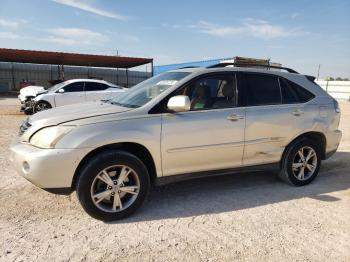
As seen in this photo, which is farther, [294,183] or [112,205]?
[294,183]

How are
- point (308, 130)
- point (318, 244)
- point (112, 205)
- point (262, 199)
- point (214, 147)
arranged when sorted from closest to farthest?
point (318, 244) → point (112, 205) → point (214, 147) → point (262, 199) → point (308, 130)

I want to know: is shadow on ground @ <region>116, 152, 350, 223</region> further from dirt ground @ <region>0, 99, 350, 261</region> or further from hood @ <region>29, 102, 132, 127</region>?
hood @ <region>29, 102, 132, 127</region>

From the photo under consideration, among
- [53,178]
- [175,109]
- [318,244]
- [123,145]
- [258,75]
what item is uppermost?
[258,75]

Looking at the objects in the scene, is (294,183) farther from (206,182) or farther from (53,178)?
(53,178)

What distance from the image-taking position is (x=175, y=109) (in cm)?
387

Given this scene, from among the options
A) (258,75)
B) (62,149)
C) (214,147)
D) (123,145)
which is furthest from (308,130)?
(62,149)

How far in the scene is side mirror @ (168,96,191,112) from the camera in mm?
3810

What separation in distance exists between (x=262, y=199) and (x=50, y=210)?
9.20ft

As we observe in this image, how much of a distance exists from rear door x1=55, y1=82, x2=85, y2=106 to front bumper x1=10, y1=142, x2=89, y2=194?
30.8 feet

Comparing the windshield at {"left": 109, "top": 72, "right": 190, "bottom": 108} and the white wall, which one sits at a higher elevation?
the windshield at {"left": 109, "top": 72, "right": 190, "bottom": 108}

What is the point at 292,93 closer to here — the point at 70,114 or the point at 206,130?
the point at 206,130

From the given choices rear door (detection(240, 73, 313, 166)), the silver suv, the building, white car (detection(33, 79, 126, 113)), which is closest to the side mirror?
the silver suv

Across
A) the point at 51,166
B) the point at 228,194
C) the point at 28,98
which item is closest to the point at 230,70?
the point at 228,194

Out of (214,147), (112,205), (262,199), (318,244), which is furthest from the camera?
(262,199)
